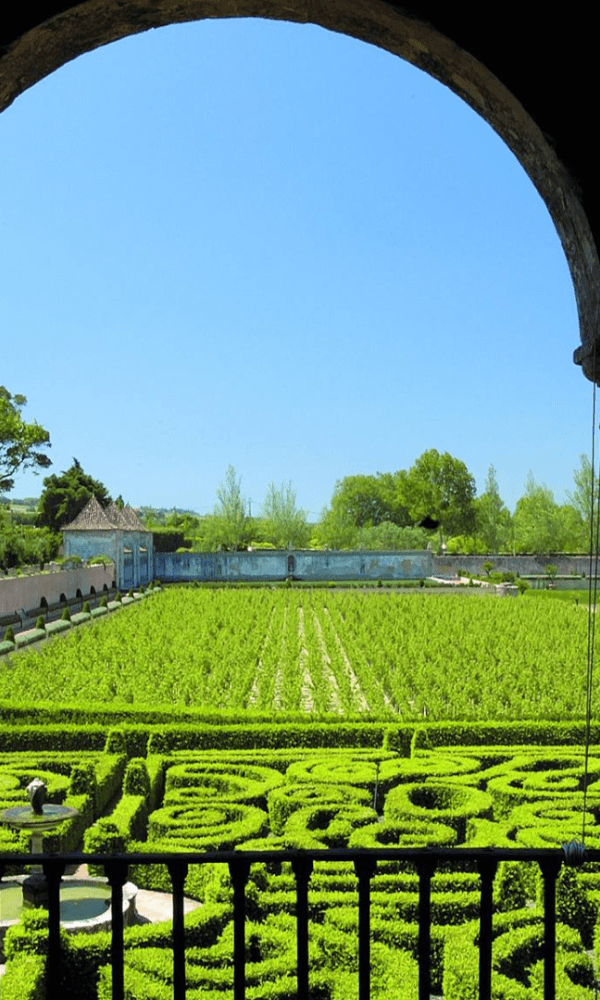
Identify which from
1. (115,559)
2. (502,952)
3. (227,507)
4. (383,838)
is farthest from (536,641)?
(227,507)

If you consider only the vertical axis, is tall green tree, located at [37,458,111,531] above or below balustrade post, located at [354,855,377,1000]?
above

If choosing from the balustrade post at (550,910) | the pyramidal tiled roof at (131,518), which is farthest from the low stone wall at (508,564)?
the balustrade post at (550,910)

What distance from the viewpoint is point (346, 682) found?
1655cm

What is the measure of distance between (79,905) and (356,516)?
241 feet

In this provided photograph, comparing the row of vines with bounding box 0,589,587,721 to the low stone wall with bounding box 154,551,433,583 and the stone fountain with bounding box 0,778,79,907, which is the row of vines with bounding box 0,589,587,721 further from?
the low stone wall with bounding box 154,551,433,583

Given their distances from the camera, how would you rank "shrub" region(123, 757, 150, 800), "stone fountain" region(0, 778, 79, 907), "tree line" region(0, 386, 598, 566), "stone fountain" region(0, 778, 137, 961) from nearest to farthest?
"stone fountain" region(0, 778, 137, 961), "stone fountain" region(0, 778, 79, 907), "shrub" region(123, 757, 150, 800), "tree line" region(0, 386, 598, 566)

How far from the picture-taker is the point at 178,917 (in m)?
2.24

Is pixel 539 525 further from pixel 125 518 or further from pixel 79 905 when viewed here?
pixel 79 905

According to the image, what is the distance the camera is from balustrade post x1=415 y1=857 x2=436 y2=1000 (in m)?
2.22

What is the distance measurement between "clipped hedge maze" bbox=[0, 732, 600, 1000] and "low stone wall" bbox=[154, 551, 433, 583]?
45370 mm

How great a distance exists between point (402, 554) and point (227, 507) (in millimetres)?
22276

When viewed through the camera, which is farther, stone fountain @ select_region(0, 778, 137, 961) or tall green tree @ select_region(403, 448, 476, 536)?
tall green tree @ select_region(403, 448, 476, 536)

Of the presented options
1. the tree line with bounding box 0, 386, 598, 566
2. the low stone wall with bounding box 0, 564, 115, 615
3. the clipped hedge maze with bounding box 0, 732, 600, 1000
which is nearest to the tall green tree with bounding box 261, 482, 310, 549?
the tree line with bounding box 0, 386, 598, 566

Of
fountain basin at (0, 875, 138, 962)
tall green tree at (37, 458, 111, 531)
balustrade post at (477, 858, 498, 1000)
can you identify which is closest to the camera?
balustrade post at (477, 858, 498, 1000)
